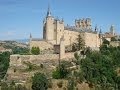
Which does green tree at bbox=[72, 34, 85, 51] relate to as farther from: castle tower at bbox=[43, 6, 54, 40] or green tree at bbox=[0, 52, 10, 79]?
green tree at bbox=[0, 52, 10, 79]

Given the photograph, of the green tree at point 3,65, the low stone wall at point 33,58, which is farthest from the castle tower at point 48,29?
the green tree at point 3,65

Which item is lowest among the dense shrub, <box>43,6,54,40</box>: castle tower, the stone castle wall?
the dense shrub

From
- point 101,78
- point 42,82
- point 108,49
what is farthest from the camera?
point 108,49

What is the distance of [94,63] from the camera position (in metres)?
53.1

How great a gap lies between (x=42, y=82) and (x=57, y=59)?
6.05 meters

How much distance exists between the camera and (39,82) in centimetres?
4750

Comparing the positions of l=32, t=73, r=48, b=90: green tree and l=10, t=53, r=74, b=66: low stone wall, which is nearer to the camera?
l=32, t=73, r=48, b=90: green tree

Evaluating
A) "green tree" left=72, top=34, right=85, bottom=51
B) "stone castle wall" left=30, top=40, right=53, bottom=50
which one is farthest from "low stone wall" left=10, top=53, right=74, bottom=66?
"stone castle wall" left=30, top=40, right=53, bottom=50

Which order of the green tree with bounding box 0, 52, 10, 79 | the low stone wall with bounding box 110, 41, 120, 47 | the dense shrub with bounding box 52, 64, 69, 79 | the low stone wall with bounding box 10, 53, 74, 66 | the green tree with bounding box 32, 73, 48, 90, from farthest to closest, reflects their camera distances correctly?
the low stone wall with bounding box 110, 41, 120, 47, the green tree with bounding box 0, 52, 10, 79, the low stone wall with bounding box 10, 53, 74, 66, the dense shrub with bounding box 52, 64, 69, 79, the green tree with bounding box 32, 73, 48, 90

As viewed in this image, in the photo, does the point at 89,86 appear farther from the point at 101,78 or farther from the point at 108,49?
the point at 108,49

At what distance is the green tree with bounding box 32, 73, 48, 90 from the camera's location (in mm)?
47531

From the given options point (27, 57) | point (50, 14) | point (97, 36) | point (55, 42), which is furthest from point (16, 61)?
point (97, 36)

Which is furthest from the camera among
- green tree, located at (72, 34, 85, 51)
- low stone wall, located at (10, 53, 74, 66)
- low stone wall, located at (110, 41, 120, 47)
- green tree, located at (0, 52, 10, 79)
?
low stone wall, located at (110, 41, 120, 47)

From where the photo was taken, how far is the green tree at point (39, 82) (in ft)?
156
